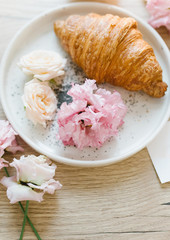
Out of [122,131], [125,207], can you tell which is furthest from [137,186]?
[122,131]

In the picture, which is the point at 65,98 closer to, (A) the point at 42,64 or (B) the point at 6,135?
(A) the point at 42,64

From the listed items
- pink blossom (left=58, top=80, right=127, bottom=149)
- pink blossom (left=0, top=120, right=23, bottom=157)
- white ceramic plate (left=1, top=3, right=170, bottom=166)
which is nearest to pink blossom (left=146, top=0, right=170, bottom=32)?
white ceramic plate (left=1, top=3, right=170, bottom=166)

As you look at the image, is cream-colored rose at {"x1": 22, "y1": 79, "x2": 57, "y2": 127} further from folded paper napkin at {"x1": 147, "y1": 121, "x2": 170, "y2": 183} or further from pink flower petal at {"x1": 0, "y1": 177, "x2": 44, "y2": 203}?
folded paper napkin at {"x1": 147, "y1": 121, "x2": 170, "y2": 183}

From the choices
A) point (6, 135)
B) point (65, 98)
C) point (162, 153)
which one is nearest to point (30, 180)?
point (6, 135)

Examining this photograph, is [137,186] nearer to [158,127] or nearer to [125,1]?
[158,127]

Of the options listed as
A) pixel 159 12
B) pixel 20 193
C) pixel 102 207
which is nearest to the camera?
pixel 20 193

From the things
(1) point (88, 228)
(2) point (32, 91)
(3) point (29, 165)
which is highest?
(2) point (32, 91)

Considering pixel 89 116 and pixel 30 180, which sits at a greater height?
pixel 89 116
